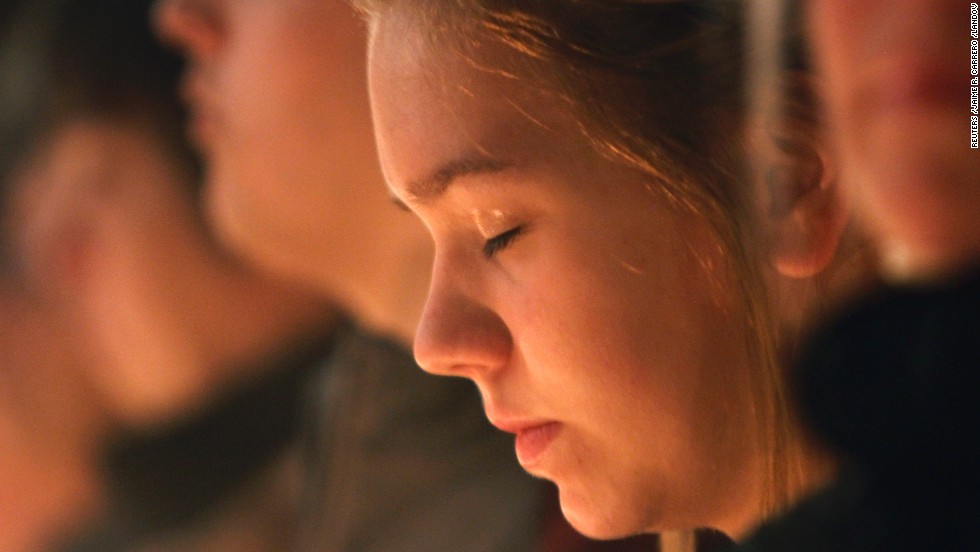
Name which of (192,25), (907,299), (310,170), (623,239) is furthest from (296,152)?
(907,299)

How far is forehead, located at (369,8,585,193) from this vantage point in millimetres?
436

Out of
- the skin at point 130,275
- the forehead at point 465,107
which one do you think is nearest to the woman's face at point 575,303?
the forehead at point 465,107

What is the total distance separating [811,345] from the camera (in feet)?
1.28

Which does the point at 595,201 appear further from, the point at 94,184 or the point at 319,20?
the point at 94,184

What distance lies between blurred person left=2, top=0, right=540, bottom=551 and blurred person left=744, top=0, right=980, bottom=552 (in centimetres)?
42

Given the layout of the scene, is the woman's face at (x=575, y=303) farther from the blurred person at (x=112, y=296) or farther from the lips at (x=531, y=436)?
the blurred person at (x=112, y=296)

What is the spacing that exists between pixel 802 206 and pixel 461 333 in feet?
0.41

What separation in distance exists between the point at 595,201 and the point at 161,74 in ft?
1.58

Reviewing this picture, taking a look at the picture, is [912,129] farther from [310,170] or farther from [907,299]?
[310,170]

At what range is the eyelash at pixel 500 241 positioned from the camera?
44 centimetres

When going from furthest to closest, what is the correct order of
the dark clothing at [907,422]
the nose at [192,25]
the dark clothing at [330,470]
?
1. the nose at [192,25]
2. the dark clothing at [330,470]
3. the dark clothing at [907,422]

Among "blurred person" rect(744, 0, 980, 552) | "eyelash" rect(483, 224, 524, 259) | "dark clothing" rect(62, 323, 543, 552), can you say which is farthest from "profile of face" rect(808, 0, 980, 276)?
"dark clothing" rect(62, 323, 543, 552)

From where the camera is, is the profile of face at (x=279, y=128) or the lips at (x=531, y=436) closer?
the lips at (x=531, y=436)

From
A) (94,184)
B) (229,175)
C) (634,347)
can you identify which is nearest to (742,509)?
(634,347)
